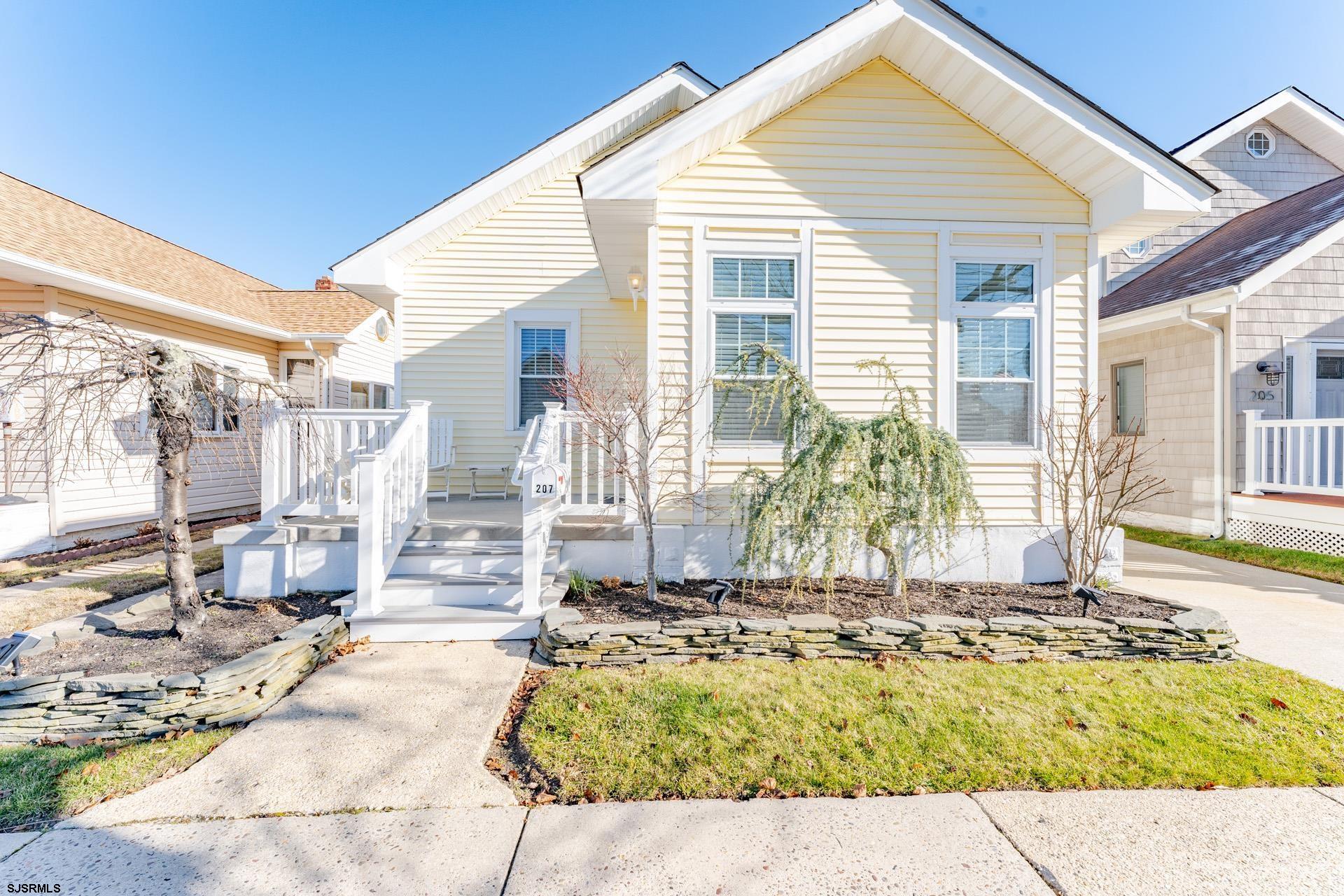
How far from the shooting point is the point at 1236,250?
30.0ft

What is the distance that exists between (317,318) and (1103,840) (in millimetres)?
13851

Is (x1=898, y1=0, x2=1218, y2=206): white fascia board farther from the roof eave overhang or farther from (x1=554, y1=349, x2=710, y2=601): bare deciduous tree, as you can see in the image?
(x1=554, y1=349, x2=710, y2=601): bare deciduous tree

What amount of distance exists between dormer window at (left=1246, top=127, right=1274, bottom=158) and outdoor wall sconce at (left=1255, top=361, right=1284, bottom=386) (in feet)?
22.7

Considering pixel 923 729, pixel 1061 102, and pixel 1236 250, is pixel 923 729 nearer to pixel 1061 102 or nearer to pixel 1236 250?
pixel 1061 102

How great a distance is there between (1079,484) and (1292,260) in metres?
5.61

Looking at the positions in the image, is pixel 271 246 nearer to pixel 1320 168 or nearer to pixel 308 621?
pixel 308 621

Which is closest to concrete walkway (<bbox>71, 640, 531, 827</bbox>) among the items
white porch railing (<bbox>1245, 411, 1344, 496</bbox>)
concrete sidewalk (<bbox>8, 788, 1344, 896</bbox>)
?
concrete sidewalk (<bbox>8, 788, 1344, 896</bbox>)

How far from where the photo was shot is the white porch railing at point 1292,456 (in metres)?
7.01

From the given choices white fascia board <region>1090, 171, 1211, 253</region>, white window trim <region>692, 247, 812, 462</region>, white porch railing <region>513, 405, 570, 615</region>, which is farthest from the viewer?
white window trim <region>692, 247, 812, 462</region>

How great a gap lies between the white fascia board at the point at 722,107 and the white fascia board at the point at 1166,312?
5.01 m

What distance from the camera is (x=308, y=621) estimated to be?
4199mm

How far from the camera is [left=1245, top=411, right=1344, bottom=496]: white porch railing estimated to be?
276 inches

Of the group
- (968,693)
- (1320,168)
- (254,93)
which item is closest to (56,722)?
(968,693)

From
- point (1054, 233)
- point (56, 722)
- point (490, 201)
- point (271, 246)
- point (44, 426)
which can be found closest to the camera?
point (56, 722)
